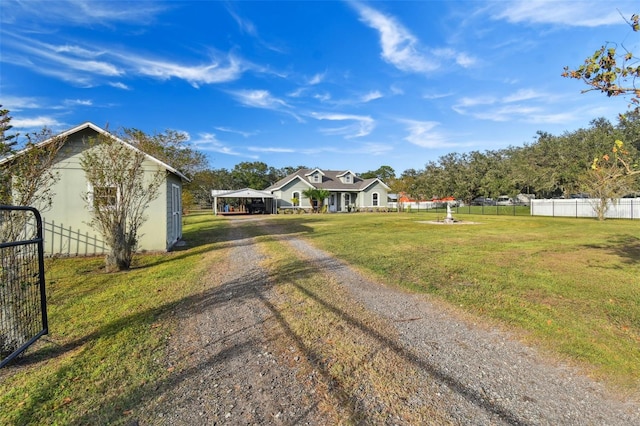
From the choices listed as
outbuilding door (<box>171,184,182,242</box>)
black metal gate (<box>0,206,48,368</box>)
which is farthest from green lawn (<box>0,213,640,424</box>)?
Answer: outbuilding door (<box>171,184,182,242</box>)

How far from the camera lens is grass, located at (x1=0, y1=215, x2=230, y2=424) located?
2.55 m

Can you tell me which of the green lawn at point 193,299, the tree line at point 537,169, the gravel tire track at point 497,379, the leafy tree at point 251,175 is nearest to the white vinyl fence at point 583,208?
the tree line at point 537,169

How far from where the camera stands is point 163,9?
11.2 metres

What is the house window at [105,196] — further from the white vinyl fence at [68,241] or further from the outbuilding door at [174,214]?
the outbuilding door at [174,214]

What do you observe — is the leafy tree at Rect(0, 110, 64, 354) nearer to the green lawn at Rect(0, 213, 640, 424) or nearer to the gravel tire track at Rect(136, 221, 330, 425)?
the green lawn at Rect(0, 213, 640, 424)

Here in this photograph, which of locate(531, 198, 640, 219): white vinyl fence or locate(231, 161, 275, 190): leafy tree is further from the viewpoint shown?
locate(231, 161, 275, 190): leafy tree

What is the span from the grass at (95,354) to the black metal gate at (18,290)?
182 millimetres

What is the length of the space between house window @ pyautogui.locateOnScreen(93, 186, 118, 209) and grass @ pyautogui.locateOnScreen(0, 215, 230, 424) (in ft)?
5.80

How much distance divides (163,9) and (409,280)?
12019mm

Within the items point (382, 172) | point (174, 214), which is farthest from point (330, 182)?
point (382, 172)

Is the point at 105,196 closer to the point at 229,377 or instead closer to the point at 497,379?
the point at 229,377

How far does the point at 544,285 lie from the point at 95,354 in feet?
22.7

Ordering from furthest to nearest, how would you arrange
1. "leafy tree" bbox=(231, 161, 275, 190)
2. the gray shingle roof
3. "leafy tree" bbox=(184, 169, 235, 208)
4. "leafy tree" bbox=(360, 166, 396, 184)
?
"leafy tree" bbox=(360, 166, 396, 184) → "leafy tree" bbox=(231, 161, 275, 190) → "leafy tree" bbox=(184, 169, 235, 208) → the gray shingle roof

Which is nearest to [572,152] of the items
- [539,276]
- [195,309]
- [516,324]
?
[539,276]
